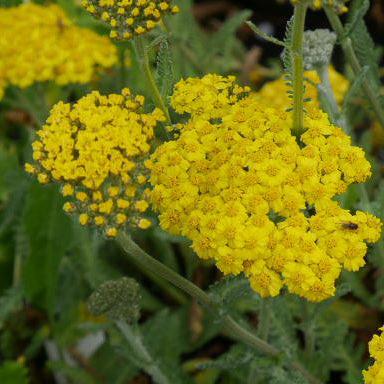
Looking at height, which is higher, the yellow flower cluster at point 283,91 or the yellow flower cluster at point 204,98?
the yellow flower cluster at point 204,98

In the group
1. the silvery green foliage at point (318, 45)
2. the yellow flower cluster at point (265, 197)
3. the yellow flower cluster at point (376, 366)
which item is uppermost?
the silvery green foliage at point (318, 45)

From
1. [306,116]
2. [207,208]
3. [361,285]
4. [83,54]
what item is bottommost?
[361,285]

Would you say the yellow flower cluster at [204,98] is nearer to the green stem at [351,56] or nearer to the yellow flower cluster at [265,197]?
the yellow flower cluster at [265,197]

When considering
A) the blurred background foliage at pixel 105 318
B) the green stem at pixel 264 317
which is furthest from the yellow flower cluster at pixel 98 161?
the blurred background foliage at pixel 105 318

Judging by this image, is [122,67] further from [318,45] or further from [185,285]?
[185,285]

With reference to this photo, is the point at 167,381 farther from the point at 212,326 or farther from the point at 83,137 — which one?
the point at 83,137

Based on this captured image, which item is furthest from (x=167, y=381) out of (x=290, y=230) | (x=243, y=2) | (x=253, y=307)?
(x=243, y=2)

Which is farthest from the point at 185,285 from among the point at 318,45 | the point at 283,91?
the point at 283,91
